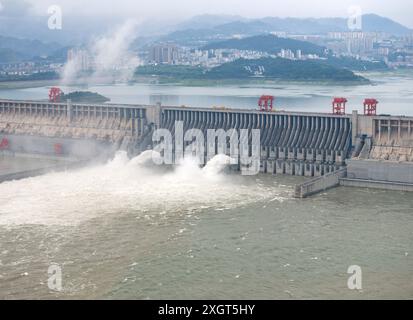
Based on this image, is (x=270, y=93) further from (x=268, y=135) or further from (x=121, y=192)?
(x=121, y=192)

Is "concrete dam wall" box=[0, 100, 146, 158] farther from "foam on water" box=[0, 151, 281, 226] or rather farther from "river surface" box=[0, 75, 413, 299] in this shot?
"river surface" box=[0, 75, 413, 299]

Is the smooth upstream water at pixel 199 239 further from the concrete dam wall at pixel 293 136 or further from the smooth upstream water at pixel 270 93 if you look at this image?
the smooth upstream water at pixel 270 93

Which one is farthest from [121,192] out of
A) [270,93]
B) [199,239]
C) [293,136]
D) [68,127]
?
[270,93]

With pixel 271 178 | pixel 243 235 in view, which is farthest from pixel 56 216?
pixel 271 178

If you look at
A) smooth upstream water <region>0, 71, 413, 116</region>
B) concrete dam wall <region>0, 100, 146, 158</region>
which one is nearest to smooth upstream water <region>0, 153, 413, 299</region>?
concrete dam wall <region>0, 100, 146, 158</region>

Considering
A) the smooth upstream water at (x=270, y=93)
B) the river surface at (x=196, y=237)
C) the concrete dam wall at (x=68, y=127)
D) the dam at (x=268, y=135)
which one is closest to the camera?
the river surface at (x=196, y=237)

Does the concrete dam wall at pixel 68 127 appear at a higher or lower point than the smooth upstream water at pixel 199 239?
higher

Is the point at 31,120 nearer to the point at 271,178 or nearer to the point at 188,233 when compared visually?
the point at 271,178

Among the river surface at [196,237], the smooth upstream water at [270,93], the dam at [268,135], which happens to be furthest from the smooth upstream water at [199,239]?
the smooth upstream water at [270,93]
